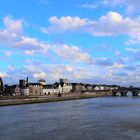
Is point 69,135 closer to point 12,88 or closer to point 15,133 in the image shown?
point 15,133

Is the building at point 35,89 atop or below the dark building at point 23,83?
below

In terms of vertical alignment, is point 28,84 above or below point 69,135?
above

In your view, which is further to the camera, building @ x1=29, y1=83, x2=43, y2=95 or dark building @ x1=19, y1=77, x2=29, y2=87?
dark building @ x1=19, y1=77, x2=29, y2=87

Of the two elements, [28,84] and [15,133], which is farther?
[28,84]

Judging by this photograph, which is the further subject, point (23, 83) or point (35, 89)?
point (35, 89)

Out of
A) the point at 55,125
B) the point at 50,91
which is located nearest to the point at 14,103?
the point at 55,125

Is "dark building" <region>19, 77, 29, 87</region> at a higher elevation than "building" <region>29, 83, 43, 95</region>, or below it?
higher

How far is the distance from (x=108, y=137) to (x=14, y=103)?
6194cm

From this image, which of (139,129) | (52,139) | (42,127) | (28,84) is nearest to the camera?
(52,139)

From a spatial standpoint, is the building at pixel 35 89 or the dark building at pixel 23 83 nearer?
the building at pixel 35 89

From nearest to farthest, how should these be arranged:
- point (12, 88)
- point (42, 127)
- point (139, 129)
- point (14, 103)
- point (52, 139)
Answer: point (52, 139) < point (139, 129) < point (42, 127) < point (14, 103) < point (12, 88)

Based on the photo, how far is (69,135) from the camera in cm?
3531

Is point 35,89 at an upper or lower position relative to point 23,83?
lower

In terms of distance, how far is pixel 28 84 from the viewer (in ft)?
552
